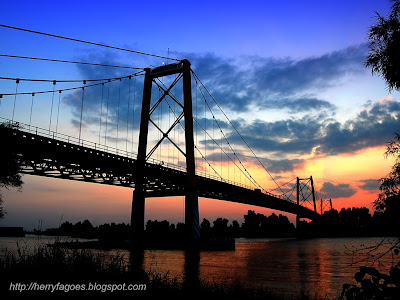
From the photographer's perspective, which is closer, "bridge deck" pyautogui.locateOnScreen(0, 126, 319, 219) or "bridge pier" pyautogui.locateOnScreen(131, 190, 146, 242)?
"bridge deck" pyautogui.locateOnScreen(0, 126, 319, 219)

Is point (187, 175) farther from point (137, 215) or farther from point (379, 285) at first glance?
point (379, 285)

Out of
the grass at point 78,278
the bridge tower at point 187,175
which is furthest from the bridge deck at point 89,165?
the grass at point 78,278

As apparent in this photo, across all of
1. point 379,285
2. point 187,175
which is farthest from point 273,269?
point 379,285

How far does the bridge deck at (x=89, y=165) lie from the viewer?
92.8 feet

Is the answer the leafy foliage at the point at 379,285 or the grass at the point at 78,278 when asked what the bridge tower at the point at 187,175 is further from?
the leafy foliage at the point at 379,285

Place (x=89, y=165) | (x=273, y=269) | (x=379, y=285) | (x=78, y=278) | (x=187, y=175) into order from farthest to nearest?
(x=187, y=175)
(x=89, y=165)
(x=273, y=269)
(x=78, y=278)
(x=379, y=285)

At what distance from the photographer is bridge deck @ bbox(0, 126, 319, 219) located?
2828 cm

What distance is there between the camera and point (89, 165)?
113 feet

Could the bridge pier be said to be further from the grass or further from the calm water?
the grass

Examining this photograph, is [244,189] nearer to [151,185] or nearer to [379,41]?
[151,185]

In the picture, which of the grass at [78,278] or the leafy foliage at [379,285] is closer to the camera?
the leafy foliage at [379,285]

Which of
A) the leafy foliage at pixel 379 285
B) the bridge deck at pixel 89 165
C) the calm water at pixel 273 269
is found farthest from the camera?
the bridge deck at pixel 89 165

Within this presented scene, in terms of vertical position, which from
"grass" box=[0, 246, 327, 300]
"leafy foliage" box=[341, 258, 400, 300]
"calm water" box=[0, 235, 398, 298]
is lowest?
"calm water" box=[0, 235, 398, 298]

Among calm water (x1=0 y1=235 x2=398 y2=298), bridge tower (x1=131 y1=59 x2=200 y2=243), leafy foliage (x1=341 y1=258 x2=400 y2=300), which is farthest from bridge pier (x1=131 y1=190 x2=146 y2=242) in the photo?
leafy foliage (x1=341 y1=258 x2=400 y2=300)
